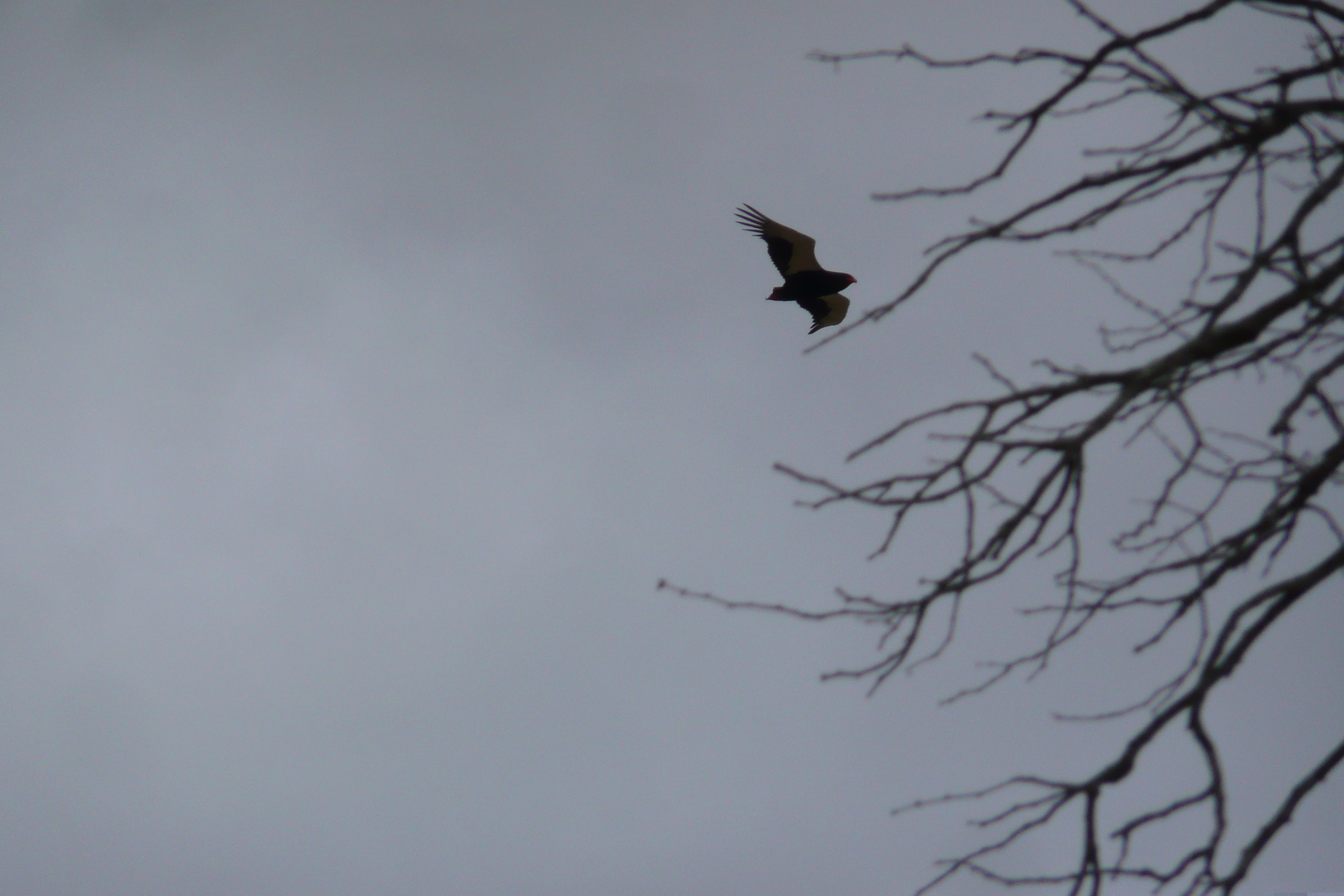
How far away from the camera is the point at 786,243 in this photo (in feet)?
23.6

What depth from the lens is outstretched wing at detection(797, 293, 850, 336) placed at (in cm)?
724

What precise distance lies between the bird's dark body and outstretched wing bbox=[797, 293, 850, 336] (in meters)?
0.12

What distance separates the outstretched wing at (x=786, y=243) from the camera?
714 cm

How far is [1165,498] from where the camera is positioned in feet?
7.61

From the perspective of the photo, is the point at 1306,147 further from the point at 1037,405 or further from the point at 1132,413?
the point at 1037,405

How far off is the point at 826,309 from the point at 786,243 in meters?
0.61

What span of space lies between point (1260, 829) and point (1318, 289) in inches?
42.8

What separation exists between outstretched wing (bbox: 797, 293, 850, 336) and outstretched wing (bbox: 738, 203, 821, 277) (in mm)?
269

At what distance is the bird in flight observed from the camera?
6.96 meters

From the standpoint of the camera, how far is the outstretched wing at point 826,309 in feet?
23.7

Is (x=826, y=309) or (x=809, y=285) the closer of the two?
(x=809, y=285)

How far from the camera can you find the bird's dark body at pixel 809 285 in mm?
6930

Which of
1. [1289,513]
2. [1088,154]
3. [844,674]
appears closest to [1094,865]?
[844,674]

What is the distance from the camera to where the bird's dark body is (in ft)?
22.7
